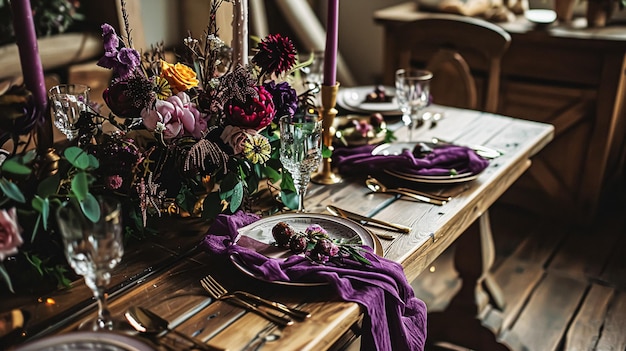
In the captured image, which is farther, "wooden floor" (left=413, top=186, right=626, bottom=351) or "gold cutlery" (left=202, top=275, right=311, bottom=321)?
"wooden floor" (left=413, top=186, right=626, bottom=351)

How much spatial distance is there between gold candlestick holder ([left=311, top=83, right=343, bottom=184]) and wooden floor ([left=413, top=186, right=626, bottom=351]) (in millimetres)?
701

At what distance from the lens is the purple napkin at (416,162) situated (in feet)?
4.76

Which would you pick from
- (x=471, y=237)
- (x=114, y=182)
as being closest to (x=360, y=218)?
(x=114, y=182)

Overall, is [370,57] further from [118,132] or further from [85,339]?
[85,339]

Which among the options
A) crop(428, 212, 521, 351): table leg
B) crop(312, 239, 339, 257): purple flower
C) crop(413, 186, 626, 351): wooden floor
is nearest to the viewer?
crop(312, 239, 339, 257): purple flower

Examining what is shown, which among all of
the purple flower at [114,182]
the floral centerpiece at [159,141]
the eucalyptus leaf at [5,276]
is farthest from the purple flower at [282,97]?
the eucalyptus leaf at [5,276]

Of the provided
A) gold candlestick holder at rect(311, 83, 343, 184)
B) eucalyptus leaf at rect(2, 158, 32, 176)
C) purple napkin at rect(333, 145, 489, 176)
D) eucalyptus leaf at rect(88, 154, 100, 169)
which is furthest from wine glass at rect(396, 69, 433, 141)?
eucalyptus leaf at rect(2, 158, 32, 176)

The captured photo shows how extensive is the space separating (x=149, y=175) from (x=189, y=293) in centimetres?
23

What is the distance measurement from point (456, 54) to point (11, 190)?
168 centimetres

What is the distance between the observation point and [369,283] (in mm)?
1009

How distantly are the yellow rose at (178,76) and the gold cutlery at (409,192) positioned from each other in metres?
0.50

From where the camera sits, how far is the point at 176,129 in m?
1.08

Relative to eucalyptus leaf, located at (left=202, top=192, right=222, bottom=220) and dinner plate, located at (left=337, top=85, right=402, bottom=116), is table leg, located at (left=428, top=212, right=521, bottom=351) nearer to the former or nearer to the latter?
dinner plate, located at (left=337, top=85, right=402, bottom=116)

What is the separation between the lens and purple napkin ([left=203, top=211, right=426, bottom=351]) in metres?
0.99
